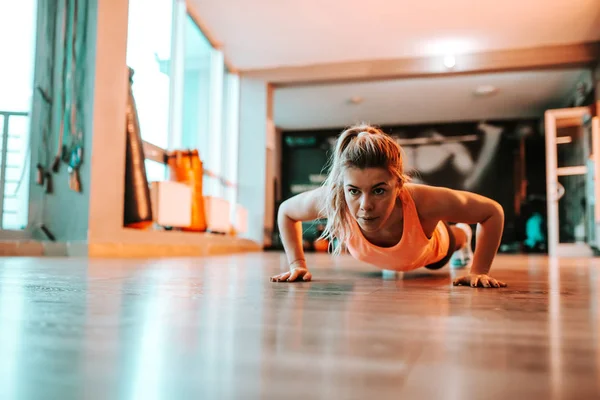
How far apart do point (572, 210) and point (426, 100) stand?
2.97 meters

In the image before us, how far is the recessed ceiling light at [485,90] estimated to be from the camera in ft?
26.0

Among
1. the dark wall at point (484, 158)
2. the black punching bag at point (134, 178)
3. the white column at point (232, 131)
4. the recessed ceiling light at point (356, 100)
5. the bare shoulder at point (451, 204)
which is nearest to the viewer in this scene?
the bare shoulder at point (451, 204)

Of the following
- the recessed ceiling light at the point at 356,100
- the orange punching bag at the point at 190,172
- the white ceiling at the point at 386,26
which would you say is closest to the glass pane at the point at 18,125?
the orange punching bag at the point at 190,172

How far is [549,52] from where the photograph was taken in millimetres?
6375

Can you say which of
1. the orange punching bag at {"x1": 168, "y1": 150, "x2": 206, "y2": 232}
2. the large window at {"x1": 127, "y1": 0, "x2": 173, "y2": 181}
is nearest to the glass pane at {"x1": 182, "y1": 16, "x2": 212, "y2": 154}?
the large window at {"x1": 127, "y1": 0, "x2": 173, "y2": 181}

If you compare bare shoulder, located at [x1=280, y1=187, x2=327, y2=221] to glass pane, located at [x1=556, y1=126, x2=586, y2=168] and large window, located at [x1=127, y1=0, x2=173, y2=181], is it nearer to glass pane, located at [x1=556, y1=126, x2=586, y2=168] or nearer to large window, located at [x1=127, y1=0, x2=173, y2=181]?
large window, located at [x1=127, y1=0, x2=173, y2=181]

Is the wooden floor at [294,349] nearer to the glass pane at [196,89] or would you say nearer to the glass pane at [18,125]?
the glass pane at [18,125]

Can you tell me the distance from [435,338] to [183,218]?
4233 mm

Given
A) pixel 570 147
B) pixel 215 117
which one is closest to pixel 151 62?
pixel 215 117

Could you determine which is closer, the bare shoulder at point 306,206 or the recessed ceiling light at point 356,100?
the bare shoulder at point 306,206

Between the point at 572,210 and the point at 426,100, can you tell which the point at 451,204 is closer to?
the point at 572,210

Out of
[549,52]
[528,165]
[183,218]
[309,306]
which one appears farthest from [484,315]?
[528,165]

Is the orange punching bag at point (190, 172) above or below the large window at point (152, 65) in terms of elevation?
below

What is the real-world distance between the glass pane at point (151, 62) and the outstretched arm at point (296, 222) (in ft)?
9.57
